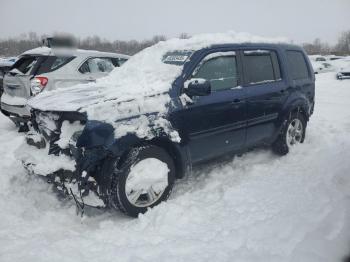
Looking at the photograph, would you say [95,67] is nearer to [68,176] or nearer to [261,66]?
[261,66]

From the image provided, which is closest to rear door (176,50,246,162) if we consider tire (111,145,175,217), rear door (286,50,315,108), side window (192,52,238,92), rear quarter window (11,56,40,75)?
side window (192,52,238,92)

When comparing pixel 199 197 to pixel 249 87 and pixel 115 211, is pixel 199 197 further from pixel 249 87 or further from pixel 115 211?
pixel 249 87

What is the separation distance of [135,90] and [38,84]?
3.47 metres

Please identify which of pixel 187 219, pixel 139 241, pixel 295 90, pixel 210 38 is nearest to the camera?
pixel 139 241

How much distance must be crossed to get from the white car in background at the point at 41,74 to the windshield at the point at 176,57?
3.08 m

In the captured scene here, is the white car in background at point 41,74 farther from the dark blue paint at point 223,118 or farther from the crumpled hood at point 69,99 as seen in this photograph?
the dark blue paint at point 223,118

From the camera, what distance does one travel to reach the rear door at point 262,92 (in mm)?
5125

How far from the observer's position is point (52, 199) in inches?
172

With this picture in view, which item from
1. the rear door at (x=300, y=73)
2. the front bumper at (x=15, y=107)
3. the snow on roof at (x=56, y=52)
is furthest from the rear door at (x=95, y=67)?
the rear door at (x=300, y=73)

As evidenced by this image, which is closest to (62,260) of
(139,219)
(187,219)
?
(139,219)

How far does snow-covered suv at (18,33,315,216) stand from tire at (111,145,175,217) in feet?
0.04

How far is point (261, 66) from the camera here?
5.43 m

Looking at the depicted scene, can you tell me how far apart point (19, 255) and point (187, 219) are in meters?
1.60

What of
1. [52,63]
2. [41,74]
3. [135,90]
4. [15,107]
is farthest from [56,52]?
[135,90]
